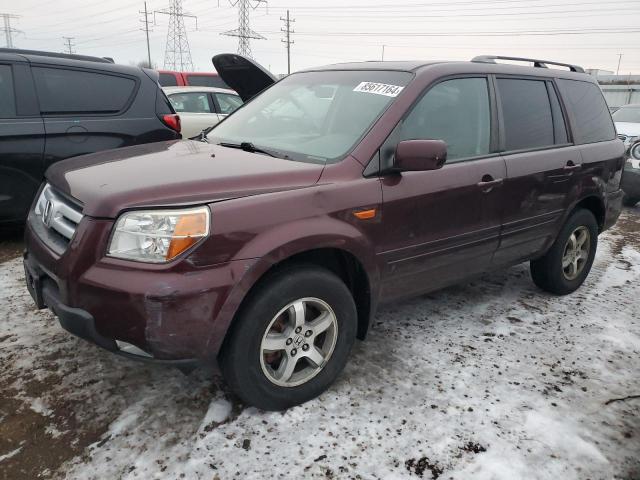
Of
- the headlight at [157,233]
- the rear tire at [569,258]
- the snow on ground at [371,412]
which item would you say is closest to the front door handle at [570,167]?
the rear tire at [569,258]

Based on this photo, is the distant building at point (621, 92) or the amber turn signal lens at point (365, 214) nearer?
the amber turn signal lens at point (365, 214)

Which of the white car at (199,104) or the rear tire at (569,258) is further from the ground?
the white car at (199,104)

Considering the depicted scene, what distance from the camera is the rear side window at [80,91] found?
4824mm

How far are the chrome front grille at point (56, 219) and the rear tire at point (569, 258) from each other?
11.1 ft

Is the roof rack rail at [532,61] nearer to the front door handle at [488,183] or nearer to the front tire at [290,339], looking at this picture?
the front door handle at [488,183]

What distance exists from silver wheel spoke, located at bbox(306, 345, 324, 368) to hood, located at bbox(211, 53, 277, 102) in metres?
2.50

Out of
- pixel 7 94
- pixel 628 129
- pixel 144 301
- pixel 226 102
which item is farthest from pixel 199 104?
pixel 628 129

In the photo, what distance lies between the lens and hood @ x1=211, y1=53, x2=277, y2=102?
4352 mm

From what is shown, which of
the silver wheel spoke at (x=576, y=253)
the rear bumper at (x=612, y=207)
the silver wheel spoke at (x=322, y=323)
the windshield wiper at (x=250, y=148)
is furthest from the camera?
the rear bumper at (x=612, y=207)

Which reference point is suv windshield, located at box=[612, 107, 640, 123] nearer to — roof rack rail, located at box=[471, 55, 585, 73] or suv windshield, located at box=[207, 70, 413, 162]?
roof rack rail, located at box=[471, 55, 585, 73]

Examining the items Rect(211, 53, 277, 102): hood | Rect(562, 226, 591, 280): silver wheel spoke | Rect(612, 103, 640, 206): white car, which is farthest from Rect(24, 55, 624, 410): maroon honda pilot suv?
Rect(612, 103, 640, 206): white car

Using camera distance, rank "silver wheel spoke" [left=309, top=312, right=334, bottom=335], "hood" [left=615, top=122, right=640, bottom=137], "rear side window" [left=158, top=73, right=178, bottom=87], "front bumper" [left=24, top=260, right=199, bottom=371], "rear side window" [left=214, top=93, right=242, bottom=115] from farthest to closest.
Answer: "rear side window" [left=158, top=73, right=178, bottom=87], "hood" [left=615, top=122, right=640, bottom=137], "rear side window" [left=214, top=93, right=242, bottom=115], "silver wheel spoke" [left=309, top=312, right=334, bottom=335], "front bumper" [left=24, top=260, right=199, bottom=371]

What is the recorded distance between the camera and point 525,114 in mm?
3588

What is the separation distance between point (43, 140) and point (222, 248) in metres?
3.49
